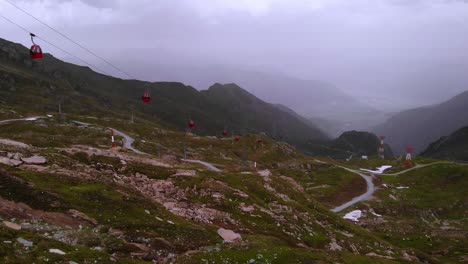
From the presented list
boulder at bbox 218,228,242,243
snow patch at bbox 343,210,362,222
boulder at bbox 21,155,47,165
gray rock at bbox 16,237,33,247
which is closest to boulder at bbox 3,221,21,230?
gray rock at bbox 16,237,33,247

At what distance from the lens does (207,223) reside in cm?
3828

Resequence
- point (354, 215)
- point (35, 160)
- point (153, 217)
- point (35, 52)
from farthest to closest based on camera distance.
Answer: point (354, 215)
point (35, 52)
point (35, 160)
point (153, 217)

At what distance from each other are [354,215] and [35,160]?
81576 mm

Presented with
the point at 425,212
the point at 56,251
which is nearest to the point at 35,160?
the point at 56,251

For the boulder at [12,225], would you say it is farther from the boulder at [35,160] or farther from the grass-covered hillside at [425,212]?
the grass-covered hillside at [425,212]

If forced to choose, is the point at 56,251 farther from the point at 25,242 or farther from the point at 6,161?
the point at 6,161

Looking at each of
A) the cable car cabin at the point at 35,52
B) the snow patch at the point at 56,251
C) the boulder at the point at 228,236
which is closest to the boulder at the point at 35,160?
the cable car cabin at the point at 35,52

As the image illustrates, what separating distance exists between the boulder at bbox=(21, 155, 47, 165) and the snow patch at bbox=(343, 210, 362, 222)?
75.0m

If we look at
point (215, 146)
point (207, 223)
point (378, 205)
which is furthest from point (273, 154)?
point (207, 223)

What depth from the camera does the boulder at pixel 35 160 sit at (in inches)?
1534

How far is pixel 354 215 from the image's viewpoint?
9631 cm

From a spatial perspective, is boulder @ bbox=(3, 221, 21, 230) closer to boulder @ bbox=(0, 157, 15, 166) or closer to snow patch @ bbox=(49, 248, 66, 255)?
snow patch @ bbox=(49, 248, 66, 255)

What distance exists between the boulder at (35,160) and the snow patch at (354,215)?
75.0 metres

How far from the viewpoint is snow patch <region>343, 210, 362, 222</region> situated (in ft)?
302
